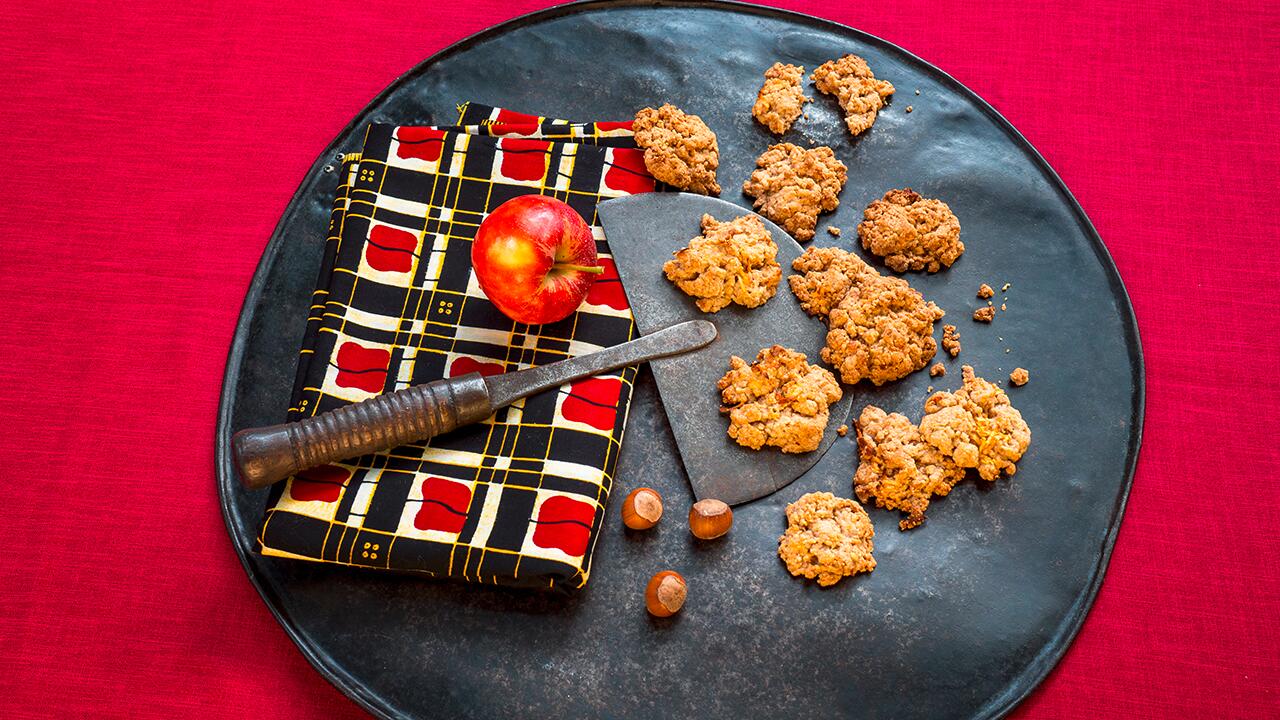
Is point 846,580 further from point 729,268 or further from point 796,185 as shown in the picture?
point 796,185

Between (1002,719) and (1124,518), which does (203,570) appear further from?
(1124,518)

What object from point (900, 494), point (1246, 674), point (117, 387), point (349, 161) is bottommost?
point (117, 387)

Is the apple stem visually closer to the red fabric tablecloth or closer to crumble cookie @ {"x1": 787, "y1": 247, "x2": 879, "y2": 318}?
crumble cookie @ {"x1": 787, "y1": 247, "x2": 879, "y2": 318}

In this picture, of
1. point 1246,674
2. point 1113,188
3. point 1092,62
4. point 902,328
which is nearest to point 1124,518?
point 1246,674

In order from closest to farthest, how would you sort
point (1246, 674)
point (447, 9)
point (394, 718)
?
1. point (394, 718)
2. point (1246, 674)
3. point (447, 9)

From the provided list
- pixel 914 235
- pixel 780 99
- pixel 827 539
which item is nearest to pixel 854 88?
pixel 780 99

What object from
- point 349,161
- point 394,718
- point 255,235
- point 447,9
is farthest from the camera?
point 447,9
